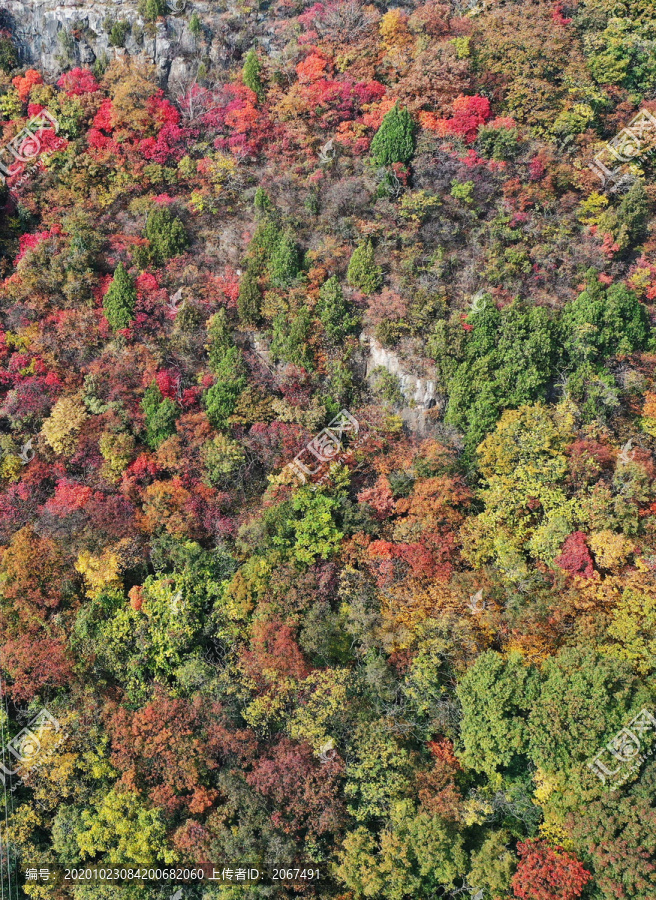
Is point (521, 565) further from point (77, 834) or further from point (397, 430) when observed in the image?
point (77, 834)

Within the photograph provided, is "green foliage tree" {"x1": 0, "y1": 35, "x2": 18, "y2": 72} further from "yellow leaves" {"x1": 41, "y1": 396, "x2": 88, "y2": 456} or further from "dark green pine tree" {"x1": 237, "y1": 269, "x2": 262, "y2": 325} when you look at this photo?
"yellow leaves" {"x1": 41, "y1": 396, "x2": 88, "y2": 456}

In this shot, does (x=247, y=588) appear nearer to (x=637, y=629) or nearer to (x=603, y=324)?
(x=637, y=629)

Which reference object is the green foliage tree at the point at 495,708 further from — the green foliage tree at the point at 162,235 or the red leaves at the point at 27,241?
the red leaves at the point at 27,241

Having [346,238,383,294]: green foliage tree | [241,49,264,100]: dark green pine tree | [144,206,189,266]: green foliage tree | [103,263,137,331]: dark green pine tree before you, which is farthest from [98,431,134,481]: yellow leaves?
[241,49,264,100]: dark green pine tree

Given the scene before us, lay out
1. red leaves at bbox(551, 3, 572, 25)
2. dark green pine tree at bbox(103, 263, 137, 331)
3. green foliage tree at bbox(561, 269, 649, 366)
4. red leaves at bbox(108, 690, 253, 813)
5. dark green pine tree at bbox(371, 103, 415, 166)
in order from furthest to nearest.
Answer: red leaves at bbox(551, 3, 572, 25) < dark green pine tree at bbox(103, 263, 137, 331) < dark green pine tree at bbox(371, 103, 415, 166) < green foliage tree at bbox(561, 269, 649, 366) < red leaves at bbox(108, 690, 253, 813)

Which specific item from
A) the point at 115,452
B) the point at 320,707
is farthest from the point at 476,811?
the point at 115,452
